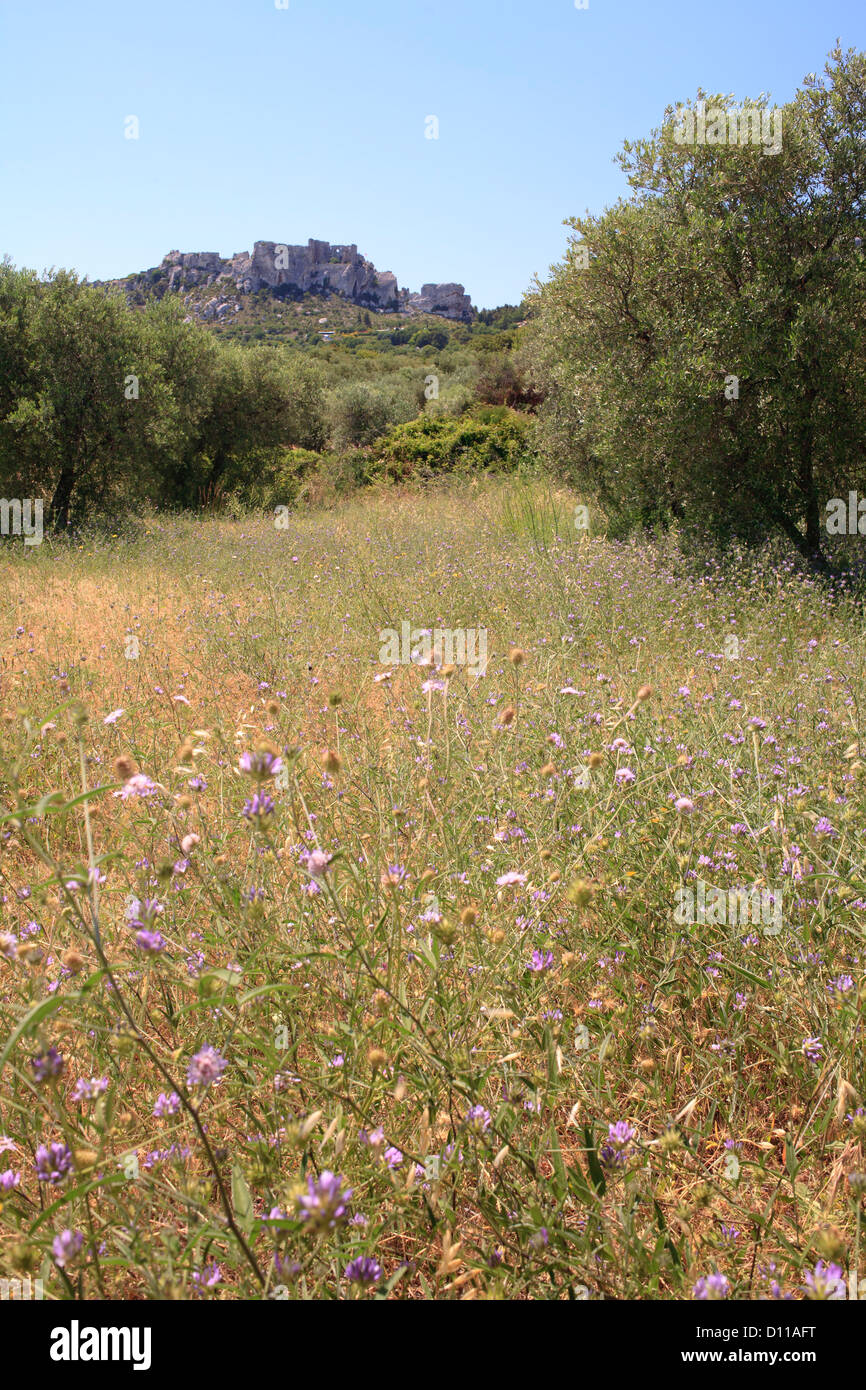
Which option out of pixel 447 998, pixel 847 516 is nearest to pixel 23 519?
pixel 847 516

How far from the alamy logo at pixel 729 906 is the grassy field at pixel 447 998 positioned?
0.01 meters

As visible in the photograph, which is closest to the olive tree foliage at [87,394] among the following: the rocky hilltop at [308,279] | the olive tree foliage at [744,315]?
the olive tree foliage at [744,315]

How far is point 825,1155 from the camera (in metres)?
1.65

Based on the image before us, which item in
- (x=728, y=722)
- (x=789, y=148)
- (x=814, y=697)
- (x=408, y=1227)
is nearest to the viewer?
(x=408, y=1227)

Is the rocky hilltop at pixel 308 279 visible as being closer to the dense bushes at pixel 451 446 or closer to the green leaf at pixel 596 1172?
the dense bushes at pixel 451 446

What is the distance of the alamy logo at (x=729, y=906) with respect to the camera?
1940mm

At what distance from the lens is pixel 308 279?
82875 millimetres

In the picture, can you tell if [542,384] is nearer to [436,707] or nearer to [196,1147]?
[436,707]

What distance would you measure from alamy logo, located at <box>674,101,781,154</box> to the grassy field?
5.86m

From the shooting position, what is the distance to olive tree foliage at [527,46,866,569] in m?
6.97

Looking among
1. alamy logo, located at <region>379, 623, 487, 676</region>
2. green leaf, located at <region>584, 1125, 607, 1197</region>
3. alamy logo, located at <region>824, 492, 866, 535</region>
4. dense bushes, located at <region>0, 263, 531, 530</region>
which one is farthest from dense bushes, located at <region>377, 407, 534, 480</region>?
green leaf, located at <region>584, 1125, 607, 1197</region>

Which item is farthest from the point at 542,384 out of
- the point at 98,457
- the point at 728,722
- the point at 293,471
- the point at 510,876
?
the point at 510,876

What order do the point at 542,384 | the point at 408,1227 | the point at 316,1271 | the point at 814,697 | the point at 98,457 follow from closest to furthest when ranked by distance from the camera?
1. the point at 316,1271
2. the point at 408,1227
3. the point at 814,697
4. the point at 98,457
5. the point at 542,384
